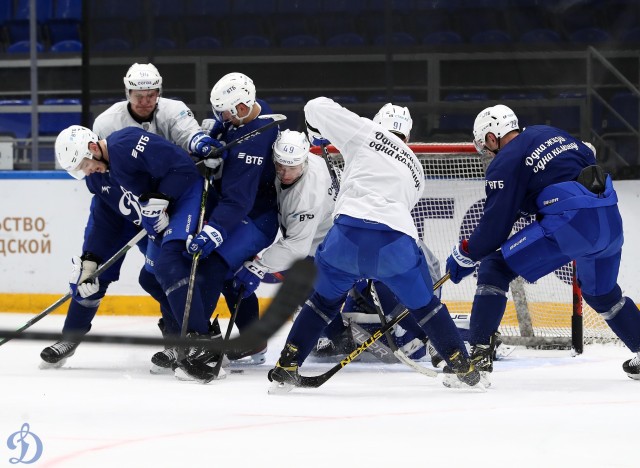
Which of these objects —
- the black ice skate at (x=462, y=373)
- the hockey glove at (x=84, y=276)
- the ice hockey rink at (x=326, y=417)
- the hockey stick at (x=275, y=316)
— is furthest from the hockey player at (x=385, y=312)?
the hockey stick at (x=275, y=316)

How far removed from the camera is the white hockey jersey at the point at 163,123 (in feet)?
15.2

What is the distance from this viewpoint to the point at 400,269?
3.57 m

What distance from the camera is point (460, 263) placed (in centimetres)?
402

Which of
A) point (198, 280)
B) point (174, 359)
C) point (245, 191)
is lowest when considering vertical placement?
point (174, 359)

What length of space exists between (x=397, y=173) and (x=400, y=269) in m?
0.33

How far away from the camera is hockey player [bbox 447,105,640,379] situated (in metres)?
3.82

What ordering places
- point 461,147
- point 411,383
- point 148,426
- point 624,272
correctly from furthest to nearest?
point 624,272 → point 461,147 → point 411,383 → point 148,426

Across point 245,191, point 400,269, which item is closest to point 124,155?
point 245,191

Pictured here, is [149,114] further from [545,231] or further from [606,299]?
[606,299]

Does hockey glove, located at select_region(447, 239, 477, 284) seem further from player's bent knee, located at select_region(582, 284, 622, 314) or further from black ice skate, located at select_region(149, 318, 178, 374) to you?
black ice skate, located at select_region(149, 318, 178, 374)

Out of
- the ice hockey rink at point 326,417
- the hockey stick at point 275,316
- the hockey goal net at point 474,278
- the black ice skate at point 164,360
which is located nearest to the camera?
the hockey stick at point 275,316

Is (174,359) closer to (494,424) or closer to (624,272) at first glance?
(494,424)

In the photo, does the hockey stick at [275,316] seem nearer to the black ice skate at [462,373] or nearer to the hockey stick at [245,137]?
the black ice skate at [462,373]

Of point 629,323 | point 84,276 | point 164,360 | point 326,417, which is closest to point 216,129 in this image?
point 84,276
